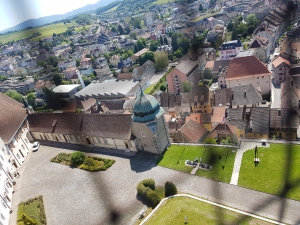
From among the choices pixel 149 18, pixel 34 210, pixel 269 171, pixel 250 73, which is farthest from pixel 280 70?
pixel 149 18

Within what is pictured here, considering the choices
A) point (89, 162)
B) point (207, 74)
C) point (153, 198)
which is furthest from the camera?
point (207, 74)

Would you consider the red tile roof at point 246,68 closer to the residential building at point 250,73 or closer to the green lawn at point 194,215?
the residential building at point 250,73

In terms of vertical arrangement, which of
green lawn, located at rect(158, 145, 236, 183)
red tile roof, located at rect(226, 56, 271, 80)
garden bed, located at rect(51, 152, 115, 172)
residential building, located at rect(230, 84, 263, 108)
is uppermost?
garden bed, located at rect(51, 152, 115, 172)

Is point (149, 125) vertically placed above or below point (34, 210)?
above

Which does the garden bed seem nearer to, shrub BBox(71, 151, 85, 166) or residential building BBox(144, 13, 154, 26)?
shrub BBox(71, 151, 85, 166)

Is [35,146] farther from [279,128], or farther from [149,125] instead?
[279,128]

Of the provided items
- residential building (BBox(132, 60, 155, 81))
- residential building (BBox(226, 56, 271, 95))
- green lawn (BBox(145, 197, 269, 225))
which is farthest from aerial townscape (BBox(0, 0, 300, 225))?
residential building (BBox(132, 60, 155, 81))
